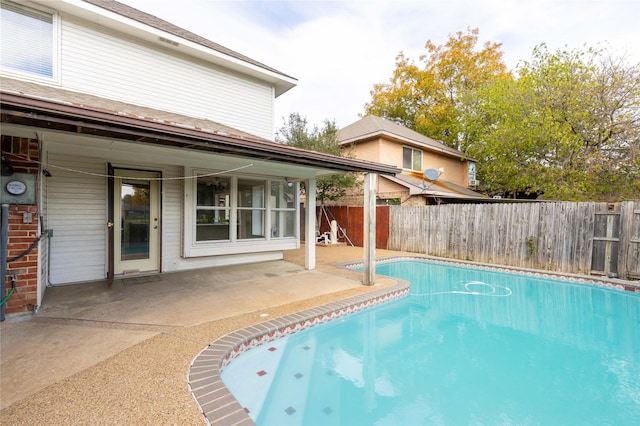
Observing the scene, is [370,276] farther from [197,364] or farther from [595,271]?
[595,271]

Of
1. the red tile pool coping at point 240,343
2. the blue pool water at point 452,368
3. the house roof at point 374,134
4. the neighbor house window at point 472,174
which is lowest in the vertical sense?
the blue pool water at point 452,368

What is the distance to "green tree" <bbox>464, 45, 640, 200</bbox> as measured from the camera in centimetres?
1162

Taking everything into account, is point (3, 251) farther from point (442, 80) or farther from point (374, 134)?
point (442, 80)

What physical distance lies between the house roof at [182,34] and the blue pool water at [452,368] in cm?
666

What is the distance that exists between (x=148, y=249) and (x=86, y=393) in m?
4.62

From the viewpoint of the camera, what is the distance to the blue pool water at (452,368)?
290 centimetres

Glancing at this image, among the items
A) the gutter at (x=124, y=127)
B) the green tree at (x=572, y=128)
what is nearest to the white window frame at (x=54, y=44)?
the gutter at (x=124, y=127)

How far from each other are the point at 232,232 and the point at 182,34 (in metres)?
4.79

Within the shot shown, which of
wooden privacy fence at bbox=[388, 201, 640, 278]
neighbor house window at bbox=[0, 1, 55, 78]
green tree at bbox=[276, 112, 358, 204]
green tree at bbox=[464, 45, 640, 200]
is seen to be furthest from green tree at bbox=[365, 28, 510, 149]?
neighbor house window at bbox=[0, 1, 55, 78]

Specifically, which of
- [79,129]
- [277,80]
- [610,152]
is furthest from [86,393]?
[610,152]

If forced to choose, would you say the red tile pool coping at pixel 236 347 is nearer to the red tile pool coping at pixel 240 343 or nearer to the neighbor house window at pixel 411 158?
the red tile pool coping at pixel 240 343

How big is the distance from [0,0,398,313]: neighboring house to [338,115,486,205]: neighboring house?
707cm

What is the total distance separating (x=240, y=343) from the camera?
3.52 meters

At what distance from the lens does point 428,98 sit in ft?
78.4
